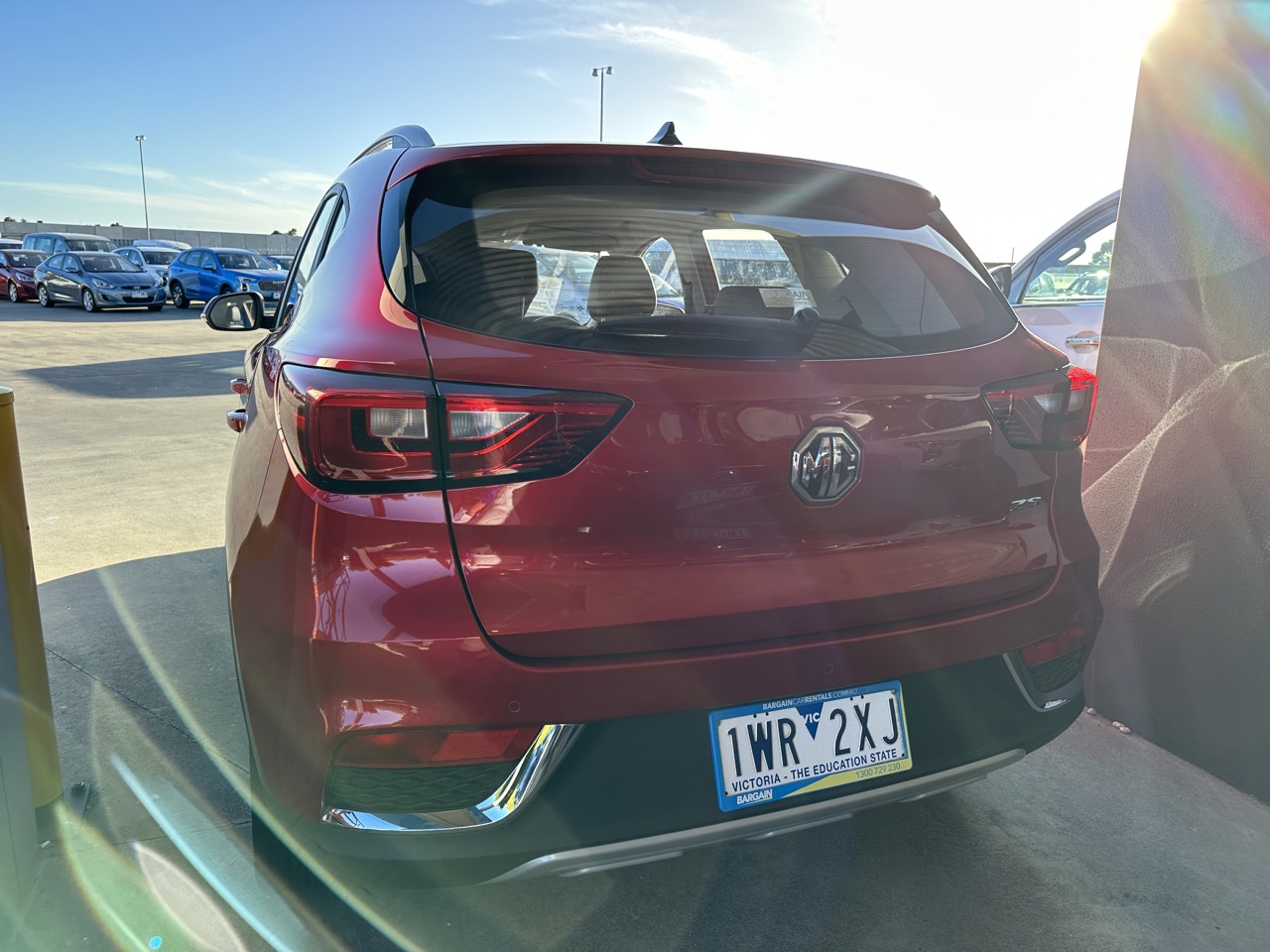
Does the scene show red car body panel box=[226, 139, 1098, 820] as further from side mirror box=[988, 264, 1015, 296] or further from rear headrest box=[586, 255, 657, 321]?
side mirror box=[988, 264, 1015, 296]

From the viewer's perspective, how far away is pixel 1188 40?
266cm

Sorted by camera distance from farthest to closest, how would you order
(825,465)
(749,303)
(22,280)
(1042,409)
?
(22,280), (749,303), (1042,409), (825,465)

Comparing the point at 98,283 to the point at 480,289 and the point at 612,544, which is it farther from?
the point at 612,544

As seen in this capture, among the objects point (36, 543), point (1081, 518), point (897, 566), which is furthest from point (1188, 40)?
point (36, 543)

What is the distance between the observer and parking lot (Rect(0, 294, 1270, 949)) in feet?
6.64

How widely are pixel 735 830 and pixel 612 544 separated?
0.56 meters

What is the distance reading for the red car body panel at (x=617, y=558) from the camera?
145cm

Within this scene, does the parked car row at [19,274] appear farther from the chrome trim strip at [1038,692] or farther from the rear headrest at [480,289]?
the chrome trim strip at [1038,692]

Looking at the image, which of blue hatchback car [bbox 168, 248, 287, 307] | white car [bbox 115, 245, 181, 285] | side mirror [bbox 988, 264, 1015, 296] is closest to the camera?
side mirror [bbox 988, 264, 1015, 296]

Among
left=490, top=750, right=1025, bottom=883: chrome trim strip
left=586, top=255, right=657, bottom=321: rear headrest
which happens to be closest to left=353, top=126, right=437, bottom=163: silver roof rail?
left=586, top=255, right=657, bottom=321: rear headrest

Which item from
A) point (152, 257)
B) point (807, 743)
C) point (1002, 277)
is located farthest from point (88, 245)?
point (807, 743)

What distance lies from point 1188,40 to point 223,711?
11.5 ft

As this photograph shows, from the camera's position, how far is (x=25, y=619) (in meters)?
2.21

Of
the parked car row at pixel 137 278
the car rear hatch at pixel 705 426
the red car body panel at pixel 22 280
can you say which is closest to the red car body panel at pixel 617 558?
the car rear hatch at pixel 705 426
